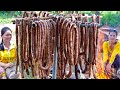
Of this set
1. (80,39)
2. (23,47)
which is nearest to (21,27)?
(23,47)

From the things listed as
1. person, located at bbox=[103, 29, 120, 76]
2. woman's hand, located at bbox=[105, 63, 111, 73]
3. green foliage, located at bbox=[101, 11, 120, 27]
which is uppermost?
green foliage, located at bbox=[101, 11, 120, 27]

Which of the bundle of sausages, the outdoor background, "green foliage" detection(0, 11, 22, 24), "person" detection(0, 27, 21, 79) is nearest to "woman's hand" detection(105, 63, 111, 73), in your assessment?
the bundle of sausages

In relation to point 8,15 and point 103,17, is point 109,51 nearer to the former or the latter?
point 103,17

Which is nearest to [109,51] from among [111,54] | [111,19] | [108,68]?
[111,54]

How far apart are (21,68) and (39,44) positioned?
0.46 meters

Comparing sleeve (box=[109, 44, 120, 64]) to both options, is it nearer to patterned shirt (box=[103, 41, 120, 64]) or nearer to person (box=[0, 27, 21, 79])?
patterned shirt (box=[103, 41, 120, 64])

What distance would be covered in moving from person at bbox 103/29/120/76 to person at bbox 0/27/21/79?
1.31 meters

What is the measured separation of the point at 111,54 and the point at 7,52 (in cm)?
149

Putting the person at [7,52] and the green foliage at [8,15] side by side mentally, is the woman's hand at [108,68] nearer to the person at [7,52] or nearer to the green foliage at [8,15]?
the person at [7,52]

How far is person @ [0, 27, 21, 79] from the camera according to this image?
8.01m

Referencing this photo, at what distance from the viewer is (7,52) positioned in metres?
8.04

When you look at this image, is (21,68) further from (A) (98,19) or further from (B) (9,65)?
(A) (98,19)
